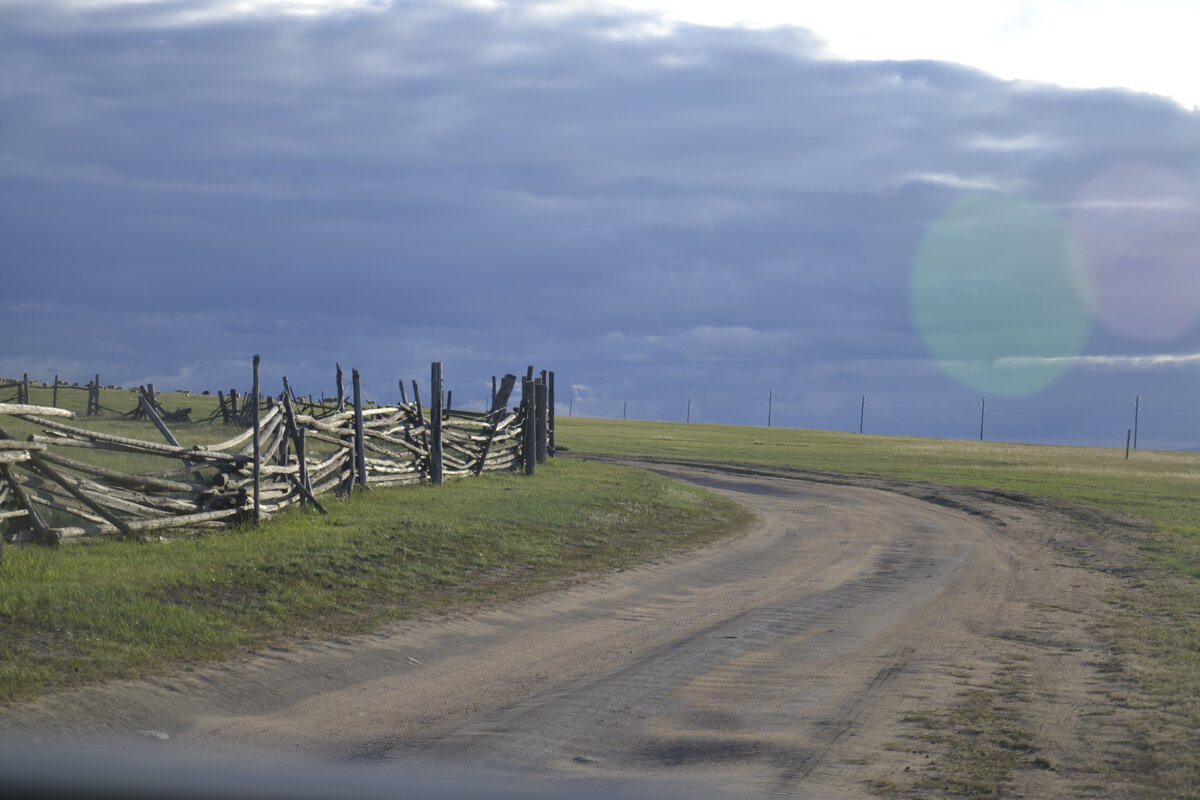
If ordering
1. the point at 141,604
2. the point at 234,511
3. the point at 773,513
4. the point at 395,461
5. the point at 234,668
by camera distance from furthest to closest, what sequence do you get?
the point at 773,513
the point at 395,461
the point at 234,511
the point at 141,604
the point at 234,668

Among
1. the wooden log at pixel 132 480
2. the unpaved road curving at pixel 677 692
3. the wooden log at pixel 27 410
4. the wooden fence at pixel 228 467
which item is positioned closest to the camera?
the unpaved road curving at pixel 677 692

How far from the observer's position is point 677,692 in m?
7.28

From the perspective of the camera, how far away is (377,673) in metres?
7.76

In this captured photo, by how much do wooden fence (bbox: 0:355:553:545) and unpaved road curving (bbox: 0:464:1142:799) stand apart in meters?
4.28

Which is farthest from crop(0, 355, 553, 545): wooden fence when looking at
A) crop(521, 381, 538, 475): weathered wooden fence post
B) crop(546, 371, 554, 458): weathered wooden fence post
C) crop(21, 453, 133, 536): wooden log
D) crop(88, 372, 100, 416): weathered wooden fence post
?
crop(88, 372, 100, 416): weathered wooden fence post

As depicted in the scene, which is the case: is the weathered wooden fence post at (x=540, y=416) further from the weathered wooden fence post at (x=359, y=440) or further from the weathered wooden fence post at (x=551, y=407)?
the weathered wooden fence post at (x=359, y=440)

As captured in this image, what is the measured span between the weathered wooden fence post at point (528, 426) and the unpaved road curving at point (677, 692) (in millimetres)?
14117

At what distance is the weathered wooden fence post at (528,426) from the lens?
87.4ft

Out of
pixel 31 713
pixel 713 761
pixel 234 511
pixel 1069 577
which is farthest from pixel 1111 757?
pixel 234 511

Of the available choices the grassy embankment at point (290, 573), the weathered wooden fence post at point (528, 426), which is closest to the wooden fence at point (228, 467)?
the grassy embankment at point (290, 573)

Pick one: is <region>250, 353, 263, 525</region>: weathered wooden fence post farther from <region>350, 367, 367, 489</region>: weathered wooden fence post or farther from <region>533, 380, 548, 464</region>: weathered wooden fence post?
<region>533, 380, 548, 464</region>: weathered wooden fence post

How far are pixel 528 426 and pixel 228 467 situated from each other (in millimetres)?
13863

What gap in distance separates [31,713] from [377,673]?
250cm

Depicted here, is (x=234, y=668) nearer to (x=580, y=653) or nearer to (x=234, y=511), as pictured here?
(x=580, y=653)
